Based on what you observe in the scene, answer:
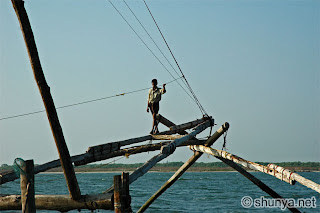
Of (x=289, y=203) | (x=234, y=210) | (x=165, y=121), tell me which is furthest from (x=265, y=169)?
(x=234, y=210)

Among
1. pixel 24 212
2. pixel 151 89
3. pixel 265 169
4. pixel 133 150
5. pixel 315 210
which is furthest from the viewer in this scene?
pixel 315 210

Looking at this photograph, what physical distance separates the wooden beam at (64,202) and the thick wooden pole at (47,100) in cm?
13

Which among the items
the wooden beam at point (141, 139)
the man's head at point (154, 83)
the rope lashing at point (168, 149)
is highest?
the man's head at point (154, 83)

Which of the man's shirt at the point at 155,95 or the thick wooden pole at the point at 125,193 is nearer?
the thick wooden pole at the point at 125,193

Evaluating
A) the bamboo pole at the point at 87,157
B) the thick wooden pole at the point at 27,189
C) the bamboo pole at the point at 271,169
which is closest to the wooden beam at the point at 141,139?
the bamboo pole at the point at 87,157

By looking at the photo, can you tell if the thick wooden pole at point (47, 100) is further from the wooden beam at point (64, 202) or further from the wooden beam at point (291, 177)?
the wooden beam at point (291, 177)

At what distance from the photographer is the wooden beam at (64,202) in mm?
8250

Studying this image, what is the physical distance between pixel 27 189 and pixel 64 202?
2.12 feet

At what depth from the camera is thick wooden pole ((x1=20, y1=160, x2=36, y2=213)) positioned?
820 cm

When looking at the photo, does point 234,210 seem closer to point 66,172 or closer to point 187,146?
point 187,146

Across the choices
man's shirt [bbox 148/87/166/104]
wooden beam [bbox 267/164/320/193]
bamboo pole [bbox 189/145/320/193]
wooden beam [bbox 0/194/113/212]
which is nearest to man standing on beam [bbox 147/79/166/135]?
man's shirt [bbox 148/87/166/104]

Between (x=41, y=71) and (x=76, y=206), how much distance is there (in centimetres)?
231

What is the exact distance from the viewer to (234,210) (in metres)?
27.3

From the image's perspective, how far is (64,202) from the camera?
847 centimetres
